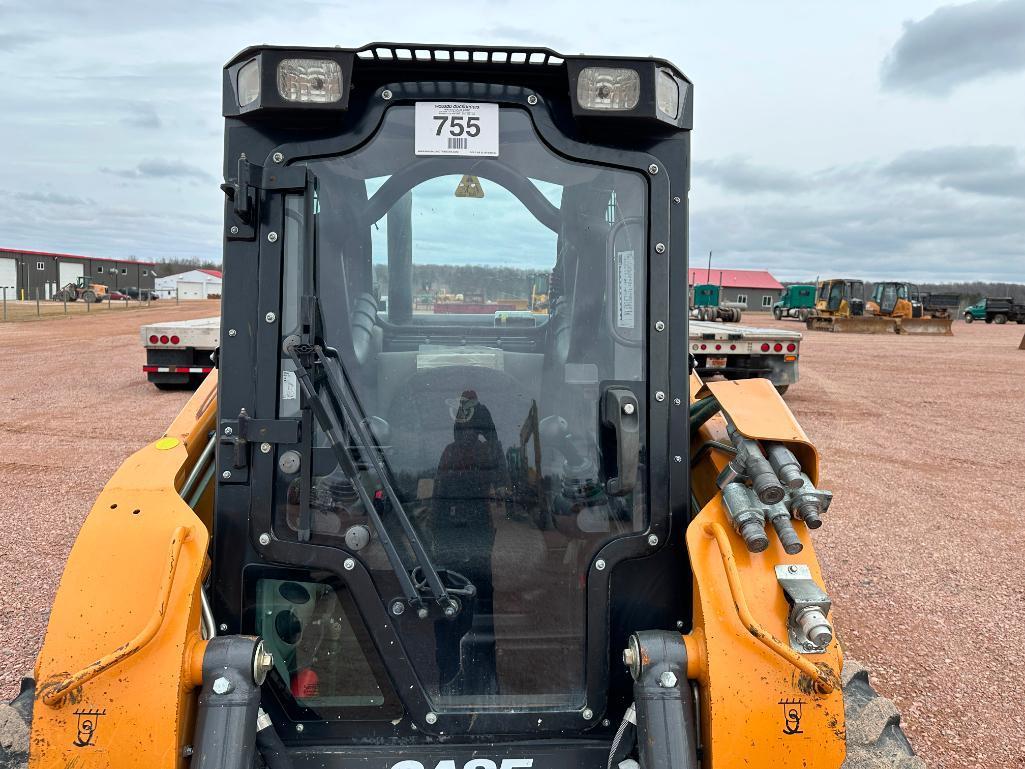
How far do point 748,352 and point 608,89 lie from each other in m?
9.47

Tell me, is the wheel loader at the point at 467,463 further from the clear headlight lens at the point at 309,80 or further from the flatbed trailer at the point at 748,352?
the flatbed trailer at the point at 748,352

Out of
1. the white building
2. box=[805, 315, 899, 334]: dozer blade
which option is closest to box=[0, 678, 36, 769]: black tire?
box=[805, 315, 899, 334]: dozer blade

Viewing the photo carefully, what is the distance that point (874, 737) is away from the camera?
2.38 metres

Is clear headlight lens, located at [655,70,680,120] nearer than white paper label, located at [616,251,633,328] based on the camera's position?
Yes

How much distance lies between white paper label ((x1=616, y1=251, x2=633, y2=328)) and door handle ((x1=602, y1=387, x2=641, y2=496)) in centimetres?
21

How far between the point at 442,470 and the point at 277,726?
86cm

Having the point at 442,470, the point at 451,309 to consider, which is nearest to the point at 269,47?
the point at 451,309

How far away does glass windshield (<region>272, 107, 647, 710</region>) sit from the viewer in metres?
2.25

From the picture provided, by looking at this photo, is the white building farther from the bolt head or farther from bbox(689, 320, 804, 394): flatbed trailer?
the bolt head

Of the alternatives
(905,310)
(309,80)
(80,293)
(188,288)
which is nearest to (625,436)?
(309,80)

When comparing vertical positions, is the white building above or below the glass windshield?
above

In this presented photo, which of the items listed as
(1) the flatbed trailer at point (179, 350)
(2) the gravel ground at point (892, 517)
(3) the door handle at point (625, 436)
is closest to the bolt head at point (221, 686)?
(3) the door handle at point (625, 436)

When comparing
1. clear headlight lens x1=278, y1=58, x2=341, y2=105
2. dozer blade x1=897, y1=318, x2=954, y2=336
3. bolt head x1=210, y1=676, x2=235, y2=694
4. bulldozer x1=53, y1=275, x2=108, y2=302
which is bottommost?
bolt head x1=210, y1=676, x2=235, y2=694

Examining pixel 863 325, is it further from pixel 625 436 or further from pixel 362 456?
pixel 362 456
